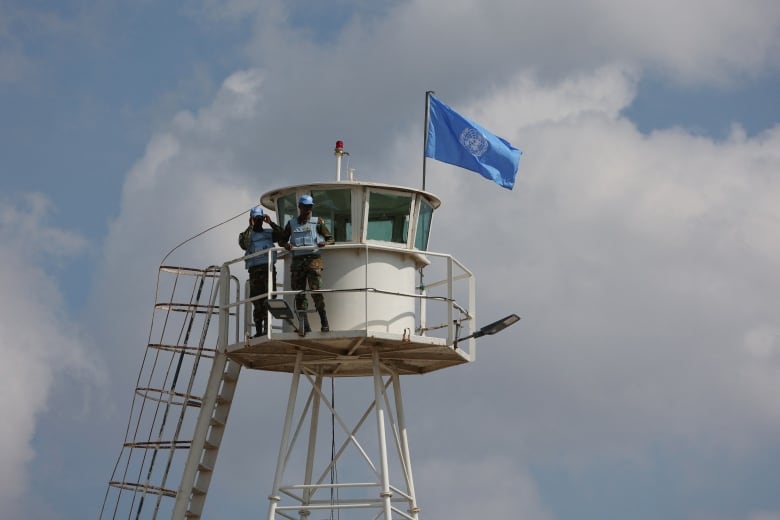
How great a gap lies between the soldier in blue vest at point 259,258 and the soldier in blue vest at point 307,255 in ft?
2.17

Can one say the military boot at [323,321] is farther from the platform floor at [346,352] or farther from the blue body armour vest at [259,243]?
the blue body armour vest at [259,243]

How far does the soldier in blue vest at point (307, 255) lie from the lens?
43.5 metres

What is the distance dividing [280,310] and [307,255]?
5.10ft

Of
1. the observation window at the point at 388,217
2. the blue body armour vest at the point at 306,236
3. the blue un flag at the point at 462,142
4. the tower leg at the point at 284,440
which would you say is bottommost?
the tower leg at the point at 284,440

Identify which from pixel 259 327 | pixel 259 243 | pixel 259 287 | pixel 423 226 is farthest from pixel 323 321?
pixel 423 226

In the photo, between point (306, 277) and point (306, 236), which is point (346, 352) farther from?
point (306, 236)

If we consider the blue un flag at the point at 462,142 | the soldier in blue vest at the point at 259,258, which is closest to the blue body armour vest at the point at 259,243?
→ the soldier in blue vest at the point at 259,258

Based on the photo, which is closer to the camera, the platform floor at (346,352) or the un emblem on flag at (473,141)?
the platform floor at (346,352)

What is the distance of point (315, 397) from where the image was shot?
47688 millimetres

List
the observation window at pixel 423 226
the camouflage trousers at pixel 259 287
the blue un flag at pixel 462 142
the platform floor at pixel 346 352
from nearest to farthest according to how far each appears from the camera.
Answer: the platform floor at pixel 346 352
the camouflage trousers at pixel 259 287
the observation window at pixel 423 226
the blue un flag at pixel 462 142

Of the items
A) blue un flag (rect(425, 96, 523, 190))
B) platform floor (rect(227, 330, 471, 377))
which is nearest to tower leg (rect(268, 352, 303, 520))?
platform floor (rect(227, 330, 471, 377))

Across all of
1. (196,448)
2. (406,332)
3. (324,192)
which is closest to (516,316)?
(406,332)

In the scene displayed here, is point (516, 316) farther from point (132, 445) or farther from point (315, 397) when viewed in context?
point (132, 445)

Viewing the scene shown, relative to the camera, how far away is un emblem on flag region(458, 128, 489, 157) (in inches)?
1928
